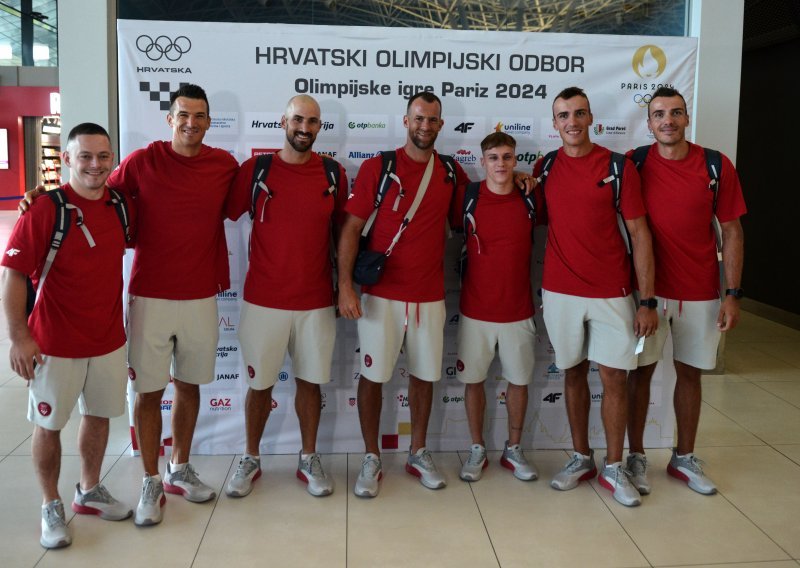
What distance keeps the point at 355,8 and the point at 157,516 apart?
3152 millimetres

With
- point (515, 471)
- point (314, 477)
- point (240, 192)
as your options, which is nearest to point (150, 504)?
point (314, 477)

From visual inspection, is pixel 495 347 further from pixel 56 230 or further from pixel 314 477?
pixel 56 230

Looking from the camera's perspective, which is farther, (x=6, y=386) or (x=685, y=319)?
(x=6, y=386)

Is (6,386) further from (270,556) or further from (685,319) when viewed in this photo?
(685,319)

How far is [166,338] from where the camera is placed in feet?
9.87

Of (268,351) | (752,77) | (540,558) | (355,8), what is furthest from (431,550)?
(752,77)

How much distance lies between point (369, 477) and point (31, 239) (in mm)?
1784

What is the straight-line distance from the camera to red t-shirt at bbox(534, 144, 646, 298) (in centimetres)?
312

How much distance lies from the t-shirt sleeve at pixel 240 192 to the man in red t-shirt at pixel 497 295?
39.0 inches

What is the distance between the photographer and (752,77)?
7887mm

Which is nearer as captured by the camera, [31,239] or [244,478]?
[31,239]

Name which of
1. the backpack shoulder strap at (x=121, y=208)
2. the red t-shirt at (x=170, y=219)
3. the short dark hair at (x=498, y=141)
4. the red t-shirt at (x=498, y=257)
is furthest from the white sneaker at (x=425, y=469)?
the backpack shoulder strap at (x=121, y=208)

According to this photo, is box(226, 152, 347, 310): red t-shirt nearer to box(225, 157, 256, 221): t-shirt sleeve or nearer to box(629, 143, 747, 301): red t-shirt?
box(225, 157, 256, 221): t-shirt sleeve

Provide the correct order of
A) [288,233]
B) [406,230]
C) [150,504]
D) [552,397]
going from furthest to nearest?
[552,397]
[406,230]
[288,233]
[150,504]
